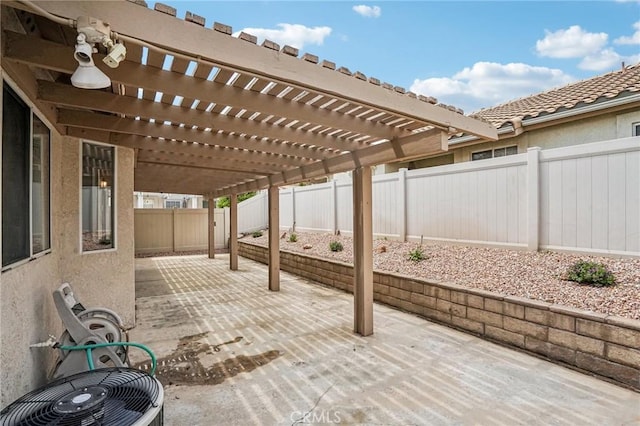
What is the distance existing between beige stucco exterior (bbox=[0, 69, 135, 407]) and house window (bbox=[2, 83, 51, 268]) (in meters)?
0.12

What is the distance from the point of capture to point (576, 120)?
629 centimetres

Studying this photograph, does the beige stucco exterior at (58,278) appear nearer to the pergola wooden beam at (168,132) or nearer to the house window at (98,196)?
the house window at (98,196)

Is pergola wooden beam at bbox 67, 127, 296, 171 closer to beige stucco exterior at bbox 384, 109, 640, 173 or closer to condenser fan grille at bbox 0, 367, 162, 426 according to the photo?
condenser fan grille at bbox 0, 367, 162, 426

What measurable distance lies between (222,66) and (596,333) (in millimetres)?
4110

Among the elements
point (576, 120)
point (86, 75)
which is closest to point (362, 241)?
point (86, 75)

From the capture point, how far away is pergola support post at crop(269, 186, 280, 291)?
705 centimetres

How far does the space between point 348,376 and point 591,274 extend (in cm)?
325

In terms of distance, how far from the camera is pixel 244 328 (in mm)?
4742

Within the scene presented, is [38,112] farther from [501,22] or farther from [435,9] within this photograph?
[501,22]

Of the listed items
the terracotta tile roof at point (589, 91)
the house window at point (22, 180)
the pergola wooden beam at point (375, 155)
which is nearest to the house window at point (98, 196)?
the house window at point (22, 180)

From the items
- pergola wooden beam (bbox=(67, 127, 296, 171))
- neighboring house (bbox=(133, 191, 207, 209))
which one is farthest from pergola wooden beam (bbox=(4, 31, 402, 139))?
neighboring house (bbox=(133, 191, 207, 209))

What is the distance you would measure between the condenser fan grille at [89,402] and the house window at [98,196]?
3076 millimetres

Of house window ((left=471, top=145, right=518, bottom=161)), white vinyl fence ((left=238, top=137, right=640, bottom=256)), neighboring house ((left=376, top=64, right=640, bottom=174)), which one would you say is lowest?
white vinyl fence ((left=238, top=137, right=640, bottom=256))

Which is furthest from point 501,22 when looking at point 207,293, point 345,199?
point 207,293
